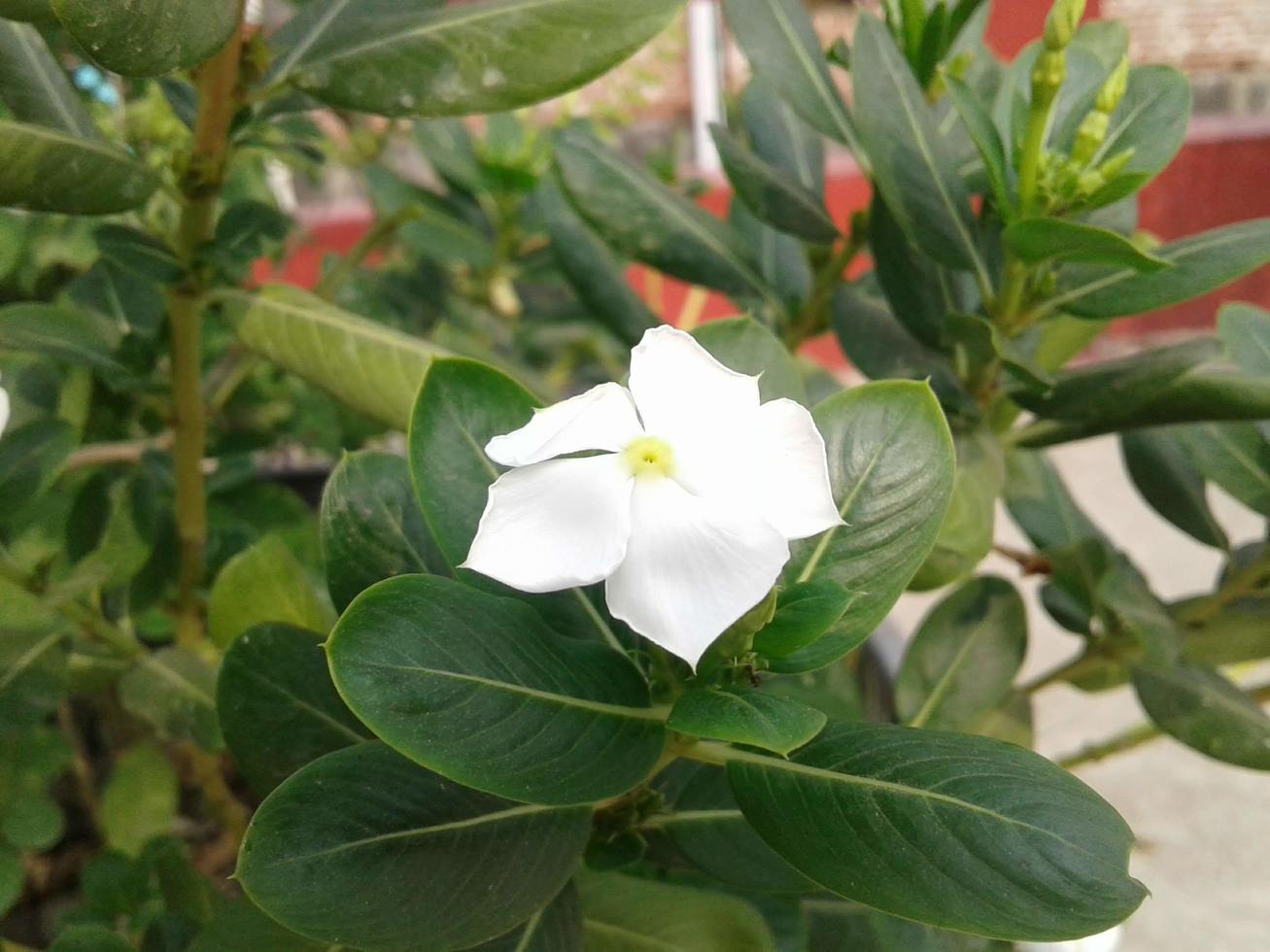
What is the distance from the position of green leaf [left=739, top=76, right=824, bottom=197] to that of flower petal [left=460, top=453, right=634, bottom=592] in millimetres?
467

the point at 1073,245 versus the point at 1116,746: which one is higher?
the point at 1073,245

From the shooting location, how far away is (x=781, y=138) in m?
0.72

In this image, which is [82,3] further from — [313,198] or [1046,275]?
[313,198]

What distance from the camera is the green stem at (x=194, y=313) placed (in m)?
0.48

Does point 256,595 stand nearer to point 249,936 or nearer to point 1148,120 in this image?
point 249,936

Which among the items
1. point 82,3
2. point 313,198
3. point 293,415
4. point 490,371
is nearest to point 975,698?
point 490,371

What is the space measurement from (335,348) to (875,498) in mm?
275

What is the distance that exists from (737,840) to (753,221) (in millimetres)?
493

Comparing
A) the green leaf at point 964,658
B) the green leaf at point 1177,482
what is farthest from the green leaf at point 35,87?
the green leaf at point 1177,482

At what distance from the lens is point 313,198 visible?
193cm

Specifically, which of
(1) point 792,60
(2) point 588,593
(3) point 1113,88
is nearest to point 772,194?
(1) point 792,60

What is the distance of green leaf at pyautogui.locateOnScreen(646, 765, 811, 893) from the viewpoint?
0.44 metres

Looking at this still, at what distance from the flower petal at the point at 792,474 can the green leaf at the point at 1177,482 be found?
0.44m

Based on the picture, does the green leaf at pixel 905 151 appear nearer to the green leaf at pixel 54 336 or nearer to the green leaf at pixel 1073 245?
the green leaf at pixel 1073 245
